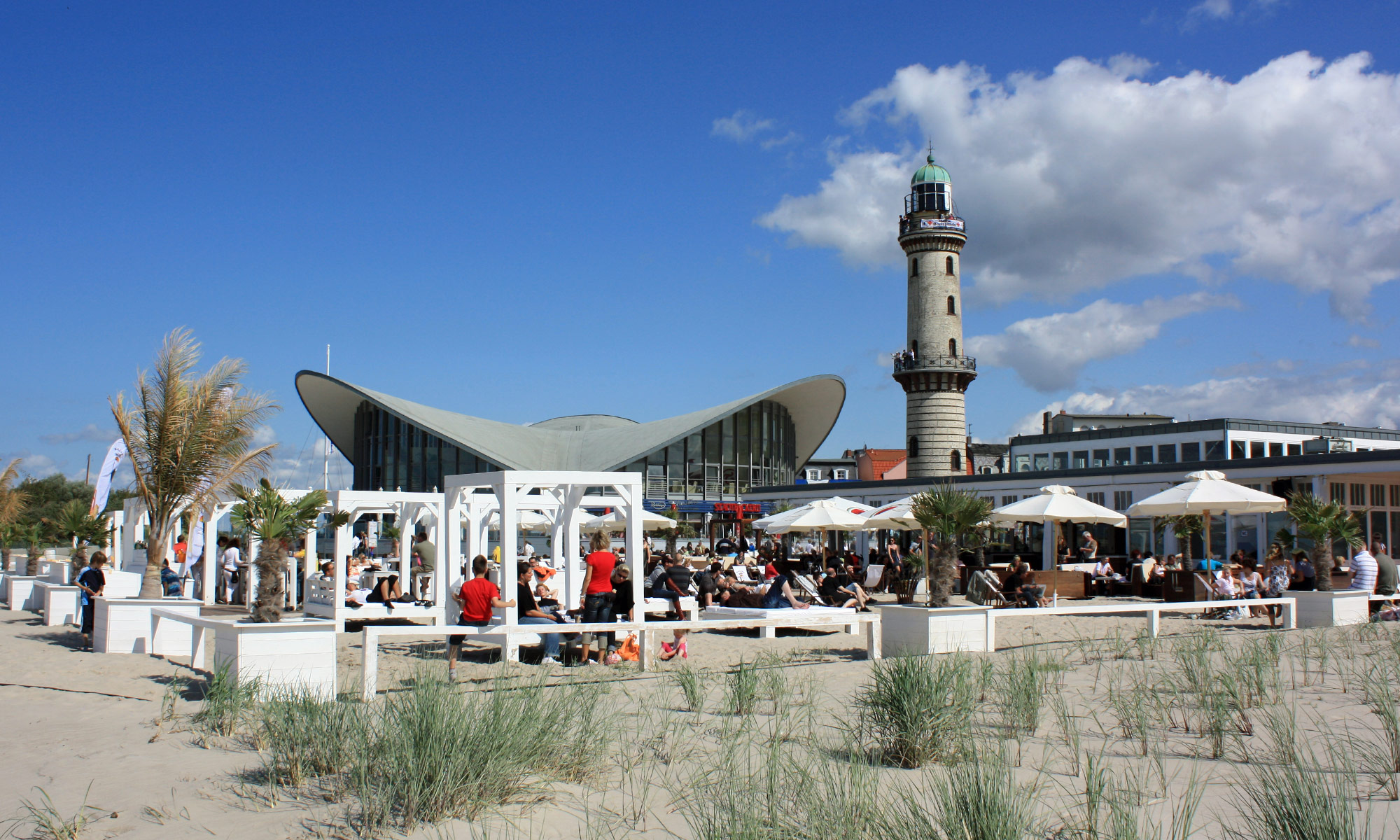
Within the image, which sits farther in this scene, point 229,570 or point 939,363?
point 939,363

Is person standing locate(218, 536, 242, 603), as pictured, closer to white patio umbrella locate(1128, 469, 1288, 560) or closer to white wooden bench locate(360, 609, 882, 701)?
white wooden bench locate(360, 609, 882, 701)

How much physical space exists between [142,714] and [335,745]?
9.04ft

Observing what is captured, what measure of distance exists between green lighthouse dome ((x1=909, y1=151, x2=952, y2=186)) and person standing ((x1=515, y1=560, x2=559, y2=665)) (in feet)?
124

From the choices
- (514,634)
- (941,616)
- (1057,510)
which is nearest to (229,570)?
(514,634)

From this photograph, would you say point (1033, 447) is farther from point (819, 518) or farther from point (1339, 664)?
point (1339, 664)

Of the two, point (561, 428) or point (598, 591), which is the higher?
point (561, 428)

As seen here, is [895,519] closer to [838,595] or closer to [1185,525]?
[838,595]

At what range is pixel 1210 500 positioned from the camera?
1508 cm

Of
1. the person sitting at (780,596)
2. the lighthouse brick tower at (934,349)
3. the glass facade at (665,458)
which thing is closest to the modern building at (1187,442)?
the lighthouse brick tower at (934,349)

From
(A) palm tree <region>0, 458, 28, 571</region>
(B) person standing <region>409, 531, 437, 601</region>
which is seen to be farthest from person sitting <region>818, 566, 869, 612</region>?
(A) palm tree <region>0, 458, 28, 571</region>

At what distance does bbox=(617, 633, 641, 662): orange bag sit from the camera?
9820 millimetres

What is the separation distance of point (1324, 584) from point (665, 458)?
113 ft

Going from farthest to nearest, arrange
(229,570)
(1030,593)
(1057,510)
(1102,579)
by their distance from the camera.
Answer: (229,570)
(1102,579)
(1057,510)
(1030,593)

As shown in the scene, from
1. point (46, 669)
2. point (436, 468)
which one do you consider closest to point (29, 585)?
point (46, 669)
